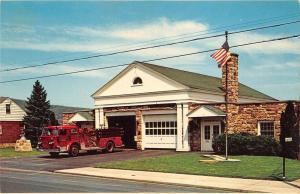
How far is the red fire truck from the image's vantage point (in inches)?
1211

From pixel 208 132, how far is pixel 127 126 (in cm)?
931

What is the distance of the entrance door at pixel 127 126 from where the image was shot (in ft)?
131

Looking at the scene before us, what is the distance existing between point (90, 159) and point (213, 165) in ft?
28.9

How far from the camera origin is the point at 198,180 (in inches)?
743

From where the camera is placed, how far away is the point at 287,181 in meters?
18.2

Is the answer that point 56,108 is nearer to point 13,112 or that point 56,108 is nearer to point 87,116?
point 13,112

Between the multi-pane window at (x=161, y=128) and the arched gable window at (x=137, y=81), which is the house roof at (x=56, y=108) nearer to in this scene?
the arched gable window at (x=137, y=81)

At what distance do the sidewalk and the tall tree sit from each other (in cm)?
2756

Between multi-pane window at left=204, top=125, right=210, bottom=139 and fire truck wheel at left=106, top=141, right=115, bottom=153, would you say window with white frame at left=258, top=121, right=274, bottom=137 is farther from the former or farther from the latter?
fire truck wheel at left=106, top=141, right=115, bottom=153

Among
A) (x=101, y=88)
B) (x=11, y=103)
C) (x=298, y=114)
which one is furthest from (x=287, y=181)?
(x=11, y=103)

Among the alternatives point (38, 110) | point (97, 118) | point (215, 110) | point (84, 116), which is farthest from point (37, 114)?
point (215, 110)

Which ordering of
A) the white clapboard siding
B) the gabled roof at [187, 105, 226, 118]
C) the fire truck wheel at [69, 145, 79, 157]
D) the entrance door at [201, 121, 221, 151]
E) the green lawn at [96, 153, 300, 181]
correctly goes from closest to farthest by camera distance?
the green lawn at [96, 153, 300, 181], the fire truck wheel at [69, 145, 79, 157], the gabled roof at [187, 105, 226, 118], the entrance door at [201, 121, 221, 151], the white clapboard siding

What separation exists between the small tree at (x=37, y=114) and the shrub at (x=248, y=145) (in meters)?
24.2

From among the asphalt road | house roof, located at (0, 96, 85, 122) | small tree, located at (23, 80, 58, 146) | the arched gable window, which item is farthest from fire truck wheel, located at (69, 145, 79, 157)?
house roof, located at (0, 96, 85, 122)
